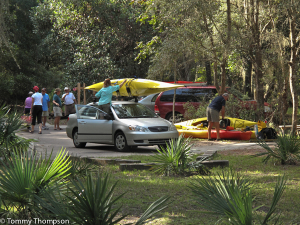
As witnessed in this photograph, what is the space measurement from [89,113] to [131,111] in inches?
53.6

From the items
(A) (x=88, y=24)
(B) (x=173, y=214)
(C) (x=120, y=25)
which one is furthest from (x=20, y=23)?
(B) (x=173, y=214)

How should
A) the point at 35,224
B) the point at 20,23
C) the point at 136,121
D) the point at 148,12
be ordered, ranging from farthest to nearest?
the point at 20,23
the point at 148,12
the point at 136,121
the point at 35,224

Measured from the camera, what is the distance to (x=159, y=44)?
22906 millimetres

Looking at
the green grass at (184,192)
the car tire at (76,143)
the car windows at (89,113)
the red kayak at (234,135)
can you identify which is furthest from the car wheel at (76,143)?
the green grass at (184,192)

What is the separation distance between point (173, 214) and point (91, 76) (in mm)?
23528

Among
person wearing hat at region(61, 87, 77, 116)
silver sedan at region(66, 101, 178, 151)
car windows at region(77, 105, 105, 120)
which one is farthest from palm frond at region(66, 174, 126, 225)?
person wearing hat at region(61, 87, 77, 116)

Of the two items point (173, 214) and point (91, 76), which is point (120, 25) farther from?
point (173, 214)

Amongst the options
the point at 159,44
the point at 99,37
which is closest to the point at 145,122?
the point at 159,44

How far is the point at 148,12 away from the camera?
67.6 ft

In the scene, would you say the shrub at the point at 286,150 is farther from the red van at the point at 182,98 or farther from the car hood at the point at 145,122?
the red van at the point at 182,98

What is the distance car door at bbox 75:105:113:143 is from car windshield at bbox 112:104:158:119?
42 cm

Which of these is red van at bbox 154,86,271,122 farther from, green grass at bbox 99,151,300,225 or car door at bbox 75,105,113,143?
green grass at bbox 99,151,300,225

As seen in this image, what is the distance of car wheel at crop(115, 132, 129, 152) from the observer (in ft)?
40.6

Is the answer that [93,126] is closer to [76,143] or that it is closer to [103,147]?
[76,143]
